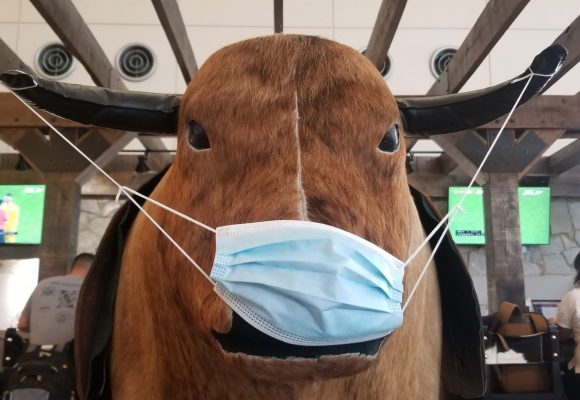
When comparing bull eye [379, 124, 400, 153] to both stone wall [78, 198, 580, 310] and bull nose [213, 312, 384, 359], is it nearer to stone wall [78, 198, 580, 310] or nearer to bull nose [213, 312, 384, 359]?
bull nose [213, 312, 384, 359]

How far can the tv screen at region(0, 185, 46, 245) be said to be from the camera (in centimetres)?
795

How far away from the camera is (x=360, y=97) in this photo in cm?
146

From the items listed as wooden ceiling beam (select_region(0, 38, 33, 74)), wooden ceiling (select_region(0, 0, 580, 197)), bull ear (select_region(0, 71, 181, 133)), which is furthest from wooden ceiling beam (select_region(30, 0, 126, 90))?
bull ear (select_region(0, 71, 181, 133))

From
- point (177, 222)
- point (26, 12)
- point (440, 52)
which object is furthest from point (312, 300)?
point (26, 12)

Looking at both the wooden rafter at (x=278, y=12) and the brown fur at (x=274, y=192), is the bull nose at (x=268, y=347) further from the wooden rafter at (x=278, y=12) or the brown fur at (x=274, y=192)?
the wooden rafter at (x=278, y=12)

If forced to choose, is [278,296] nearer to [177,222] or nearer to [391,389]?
[177,222]

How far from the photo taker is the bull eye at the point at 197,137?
150 centimetres

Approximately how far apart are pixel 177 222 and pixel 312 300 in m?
0.57

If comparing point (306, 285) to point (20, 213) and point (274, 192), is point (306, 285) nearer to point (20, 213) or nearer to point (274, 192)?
point (274, 192)

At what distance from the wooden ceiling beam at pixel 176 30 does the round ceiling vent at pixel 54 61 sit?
2734 millimetres

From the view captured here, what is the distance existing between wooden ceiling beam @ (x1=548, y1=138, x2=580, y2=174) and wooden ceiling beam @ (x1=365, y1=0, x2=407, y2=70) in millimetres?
3814

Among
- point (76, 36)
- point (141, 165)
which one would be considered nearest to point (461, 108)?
point (76, 36)

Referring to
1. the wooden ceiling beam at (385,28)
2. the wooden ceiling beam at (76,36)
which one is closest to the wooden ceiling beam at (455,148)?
the wooden ceiling beam at (385,28)

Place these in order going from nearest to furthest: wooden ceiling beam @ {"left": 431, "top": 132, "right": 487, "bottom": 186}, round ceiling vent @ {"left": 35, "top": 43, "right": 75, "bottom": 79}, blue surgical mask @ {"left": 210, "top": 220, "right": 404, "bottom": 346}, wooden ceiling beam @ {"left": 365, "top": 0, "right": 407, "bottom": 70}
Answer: blue surgical mask @ {"left": 210, "top": 220, "right": 404, "bottom": 346} < wooden ceiling beam @ {"left": 365, "top": 0, "right": 407, "bottom": 70} < wooden ceiling beam @ {"left": 431, "top": 132, "right": 487, "bottom": 186} < round ceiling vent @ {"left": 35, "top": 43, "right": 75, "bottom": 79}
